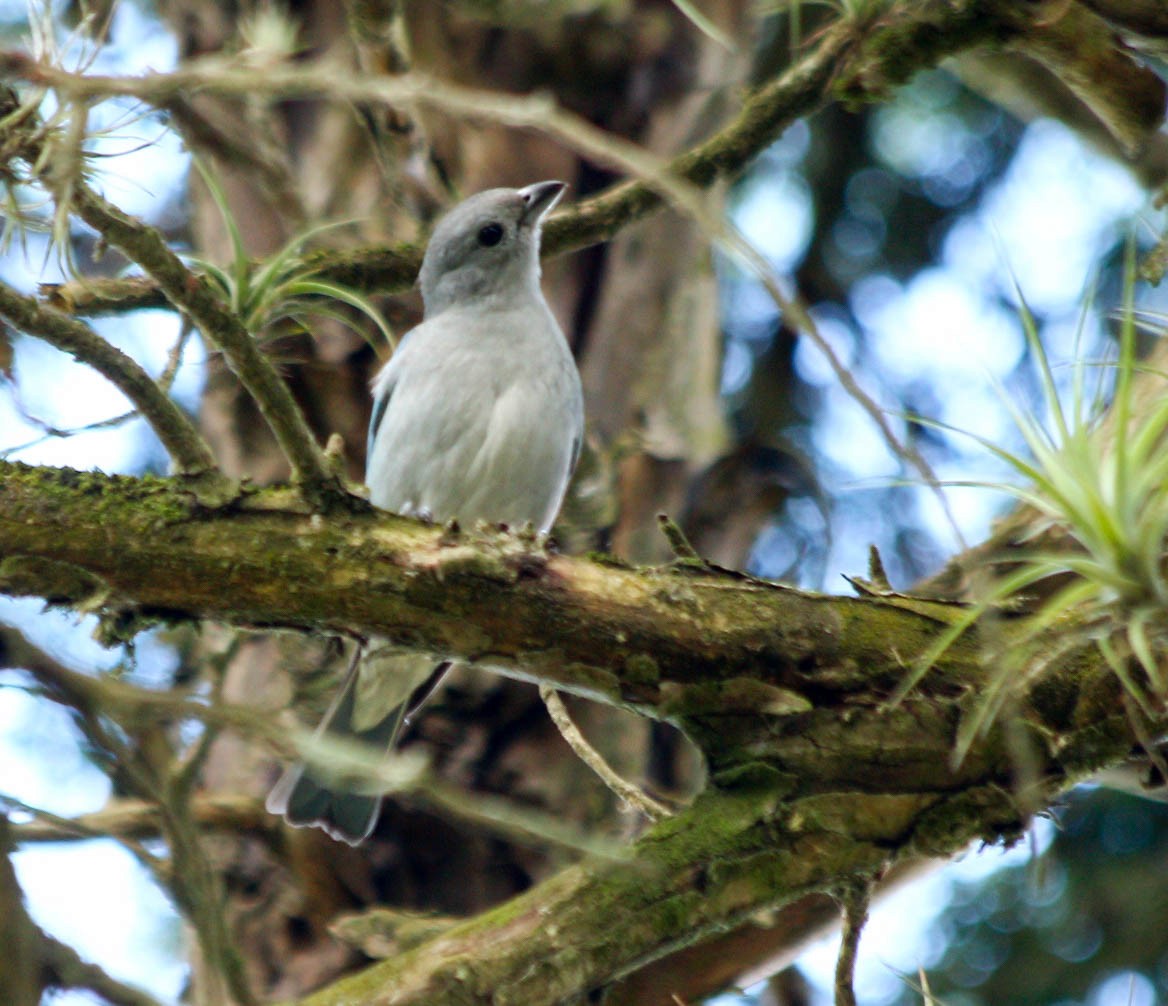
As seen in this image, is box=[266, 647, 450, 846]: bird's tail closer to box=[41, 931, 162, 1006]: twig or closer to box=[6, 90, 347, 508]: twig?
box=[6, 90, 347, 508]: twig

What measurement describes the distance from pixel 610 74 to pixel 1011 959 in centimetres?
446

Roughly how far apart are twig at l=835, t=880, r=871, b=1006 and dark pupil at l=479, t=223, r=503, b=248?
322 cm

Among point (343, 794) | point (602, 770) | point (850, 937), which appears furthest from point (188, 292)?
point (343, 794)

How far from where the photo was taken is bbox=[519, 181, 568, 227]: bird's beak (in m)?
5.09

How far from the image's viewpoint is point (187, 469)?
8.83 ft

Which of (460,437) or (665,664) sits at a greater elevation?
(460,437)

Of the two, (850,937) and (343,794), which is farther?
(343,794)

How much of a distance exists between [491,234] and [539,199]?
0.81 feet

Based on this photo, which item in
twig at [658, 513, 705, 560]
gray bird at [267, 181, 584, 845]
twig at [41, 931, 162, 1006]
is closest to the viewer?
twig at [41, 931, 162, 1006]

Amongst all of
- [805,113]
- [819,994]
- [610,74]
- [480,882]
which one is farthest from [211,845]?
[610,74]

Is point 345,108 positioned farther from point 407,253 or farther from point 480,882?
point 480,882

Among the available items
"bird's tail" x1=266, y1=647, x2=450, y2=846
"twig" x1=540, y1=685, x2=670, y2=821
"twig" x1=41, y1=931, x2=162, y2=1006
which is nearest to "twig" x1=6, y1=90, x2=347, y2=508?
"twig" x1=540, y1=685, x2=670, y2=821

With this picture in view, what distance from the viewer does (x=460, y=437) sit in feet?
15.2

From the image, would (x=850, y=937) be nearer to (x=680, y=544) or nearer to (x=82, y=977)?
(x=680, y=544)
